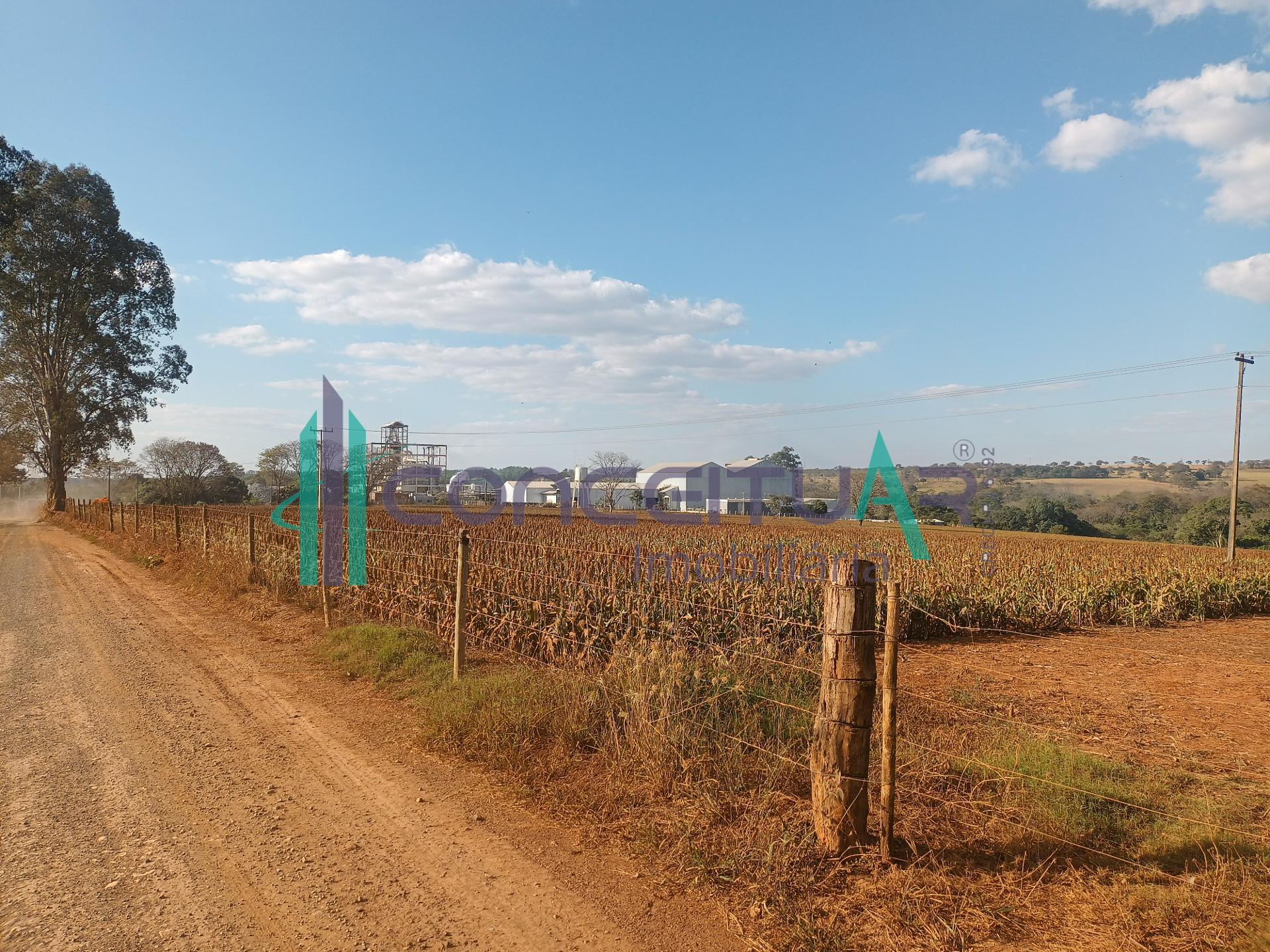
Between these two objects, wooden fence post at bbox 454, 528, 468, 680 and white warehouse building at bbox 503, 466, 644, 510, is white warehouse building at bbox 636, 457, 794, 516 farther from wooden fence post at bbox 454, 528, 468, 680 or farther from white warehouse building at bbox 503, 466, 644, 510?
wooden fence post at bbox 454, 528, 468, 680

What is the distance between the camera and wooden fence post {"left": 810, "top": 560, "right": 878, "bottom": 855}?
3629 millimetres

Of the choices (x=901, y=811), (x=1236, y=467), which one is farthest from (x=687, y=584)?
(x=1236, y=467)

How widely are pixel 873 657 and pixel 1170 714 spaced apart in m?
6.31

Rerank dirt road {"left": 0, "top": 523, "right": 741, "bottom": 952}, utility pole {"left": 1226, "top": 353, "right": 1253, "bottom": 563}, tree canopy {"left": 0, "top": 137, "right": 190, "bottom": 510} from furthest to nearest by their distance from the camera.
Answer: tree canopy {"left": 0, "top": 137, "right": 190, "bottom": 510}, utility pole {"left": 1226, "top": 353, "right": 1253, "bottom": 563}, dirt road {"left": 0, "top": 523, "right": 741, "bottom": 952}

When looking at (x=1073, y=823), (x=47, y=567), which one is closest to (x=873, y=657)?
(x=1073, y=823)

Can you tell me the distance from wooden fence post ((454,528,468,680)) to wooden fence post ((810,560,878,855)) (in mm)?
4109

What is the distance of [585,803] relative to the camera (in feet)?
14.8

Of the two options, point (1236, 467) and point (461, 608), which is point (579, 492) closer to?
point (1236, 467)

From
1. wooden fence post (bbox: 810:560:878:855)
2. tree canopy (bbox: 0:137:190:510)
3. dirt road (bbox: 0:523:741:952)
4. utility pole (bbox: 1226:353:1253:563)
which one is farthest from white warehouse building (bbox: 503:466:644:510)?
wooden fence post (bbox: 810:560:878:855)

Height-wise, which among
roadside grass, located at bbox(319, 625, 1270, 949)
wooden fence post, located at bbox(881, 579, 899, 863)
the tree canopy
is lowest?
roadside grass, located at bbox(319, 625, 1270, 949)

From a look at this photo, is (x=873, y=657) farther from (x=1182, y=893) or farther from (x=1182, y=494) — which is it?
(x=1182, y=494)

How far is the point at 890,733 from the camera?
143 inches

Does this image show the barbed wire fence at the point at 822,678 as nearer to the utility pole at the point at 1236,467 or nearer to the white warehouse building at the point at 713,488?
the utility pole at the point at 1236,467

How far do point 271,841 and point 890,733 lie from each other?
345 cm
